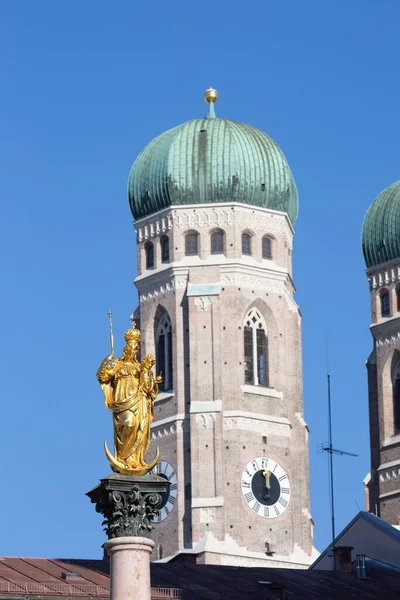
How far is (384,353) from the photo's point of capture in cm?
9750

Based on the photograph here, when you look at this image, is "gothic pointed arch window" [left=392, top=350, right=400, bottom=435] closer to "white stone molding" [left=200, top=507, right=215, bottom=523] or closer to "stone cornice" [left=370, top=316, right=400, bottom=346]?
"stone cornice" [left=370, top=316, right=400, bottom=346]

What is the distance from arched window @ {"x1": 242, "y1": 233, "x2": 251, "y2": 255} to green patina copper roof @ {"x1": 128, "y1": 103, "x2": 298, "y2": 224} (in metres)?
1.38

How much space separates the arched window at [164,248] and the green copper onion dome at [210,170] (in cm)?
124

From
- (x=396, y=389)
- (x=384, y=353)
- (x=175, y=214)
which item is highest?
(x=175, y=214)

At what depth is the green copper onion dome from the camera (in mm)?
91250

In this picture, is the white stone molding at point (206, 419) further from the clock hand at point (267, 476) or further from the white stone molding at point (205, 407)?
the clock hand at point (267, 476)

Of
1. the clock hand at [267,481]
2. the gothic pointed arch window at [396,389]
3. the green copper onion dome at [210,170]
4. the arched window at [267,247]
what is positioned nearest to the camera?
the clock hand at [267,481]

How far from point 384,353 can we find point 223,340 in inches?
451

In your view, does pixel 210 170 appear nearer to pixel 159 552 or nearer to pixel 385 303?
pixel 385 303

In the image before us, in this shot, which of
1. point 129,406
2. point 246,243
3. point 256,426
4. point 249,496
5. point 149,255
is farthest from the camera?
point 149,255

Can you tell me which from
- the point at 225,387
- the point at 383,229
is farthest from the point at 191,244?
the point at 383,229

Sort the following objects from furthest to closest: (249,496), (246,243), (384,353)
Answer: (384,353), (246,243), (249,496)

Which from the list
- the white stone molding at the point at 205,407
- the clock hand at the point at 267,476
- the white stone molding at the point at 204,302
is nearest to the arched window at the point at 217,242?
the white stone molding at the point at 204,302

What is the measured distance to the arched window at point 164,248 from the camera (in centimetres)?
9150
